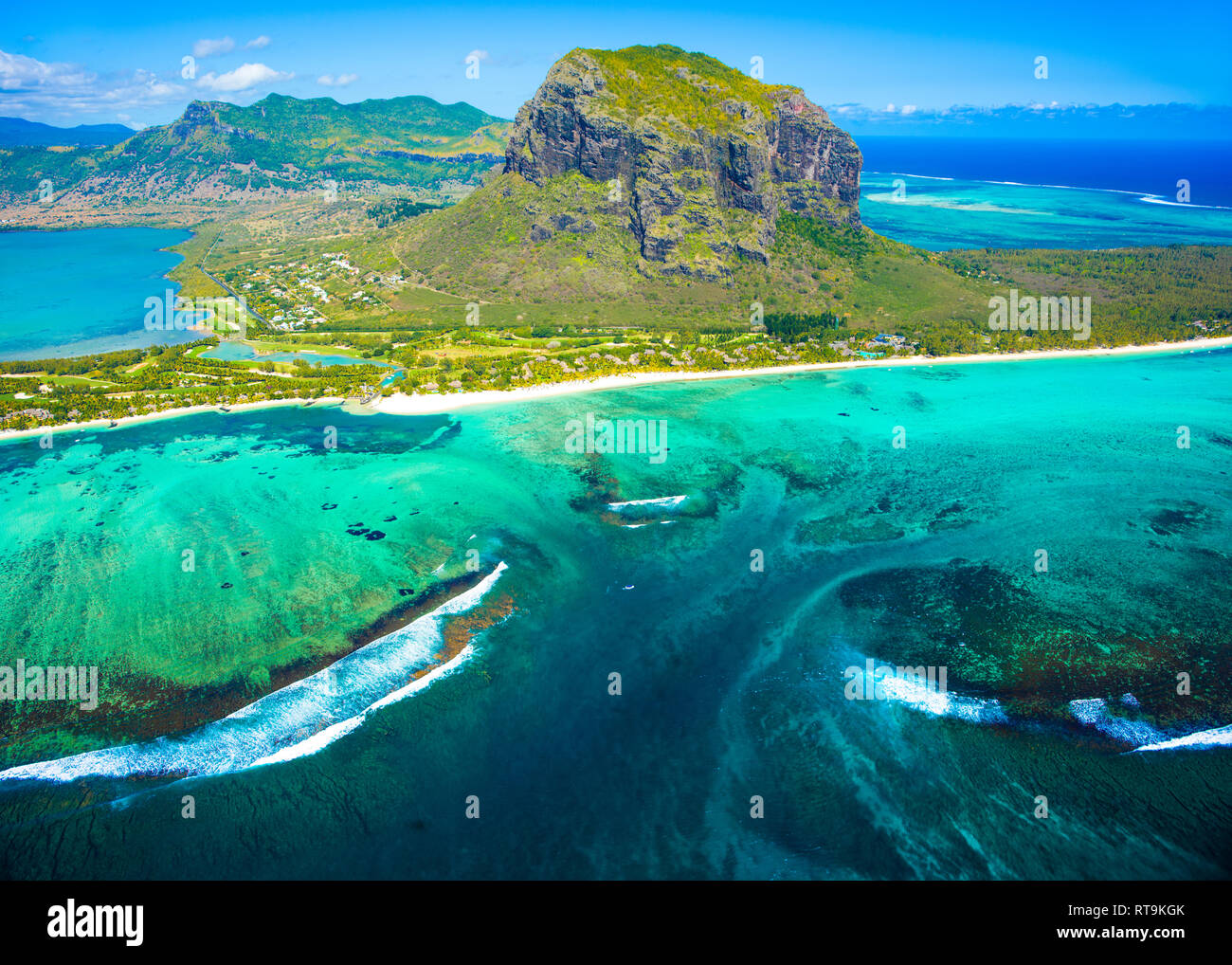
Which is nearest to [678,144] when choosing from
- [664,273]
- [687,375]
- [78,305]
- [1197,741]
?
[664,273]

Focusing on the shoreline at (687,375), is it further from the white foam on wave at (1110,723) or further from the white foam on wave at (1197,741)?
the white foam on wave at (1197,741)

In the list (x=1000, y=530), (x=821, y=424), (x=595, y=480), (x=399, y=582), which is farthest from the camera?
(x=821, y=424)

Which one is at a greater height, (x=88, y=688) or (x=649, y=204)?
(x=649, y=204)

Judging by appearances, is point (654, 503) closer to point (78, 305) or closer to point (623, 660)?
point (623, 660)

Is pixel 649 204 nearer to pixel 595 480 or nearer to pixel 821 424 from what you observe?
pixel 821 424

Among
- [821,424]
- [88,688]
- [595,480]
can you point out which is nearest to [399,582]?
[88,688]

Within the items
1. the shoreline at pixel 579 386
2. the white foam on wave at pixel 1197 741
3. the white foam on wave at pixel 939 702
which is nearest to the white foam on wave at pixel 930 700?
the white foam on wave at pixel 939 702
